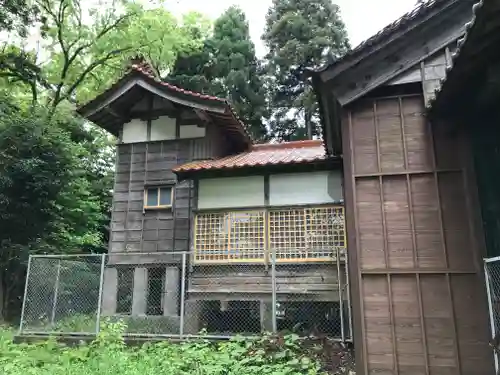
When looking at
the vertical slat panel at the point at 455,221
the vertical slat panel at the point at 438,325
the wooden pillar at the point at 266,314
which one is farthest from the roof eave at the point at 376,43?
the wooden pillar at the point at 266,314

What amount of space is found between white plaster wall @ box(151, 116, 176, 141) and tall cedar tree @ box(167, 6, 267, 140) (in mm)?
9441

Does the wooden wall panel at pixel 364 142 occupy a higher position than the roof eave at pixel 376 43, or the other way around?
the roof eave at pixel 376 43

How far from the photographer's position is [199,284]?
29.6ft

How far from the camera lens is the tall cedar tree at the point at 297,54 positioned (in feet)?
75.5

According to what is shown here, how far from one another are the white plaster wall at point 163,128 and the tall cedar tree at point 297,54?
12.4 m

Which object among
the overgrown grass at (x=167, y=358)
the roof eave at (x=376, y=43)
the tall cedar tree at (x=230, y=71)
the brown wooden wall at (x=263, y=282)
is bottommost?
the overgrown grass at (x=167, y=358)

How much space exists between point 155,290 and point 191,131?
422cm

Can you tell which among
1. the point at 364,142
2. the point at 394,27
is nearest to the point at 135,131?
the point at 364,142

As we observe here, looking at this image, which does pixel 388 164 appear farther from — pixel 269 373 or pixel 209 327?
pixel 209 327

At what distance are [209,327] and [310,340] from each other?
10.8ft

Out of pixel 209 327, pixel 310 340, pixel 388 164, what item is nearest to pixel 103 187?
pixel 209 327

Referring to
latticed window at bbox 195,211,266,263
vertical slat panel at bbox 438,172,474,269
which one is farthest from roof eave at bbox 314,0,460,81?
latticed window at bbox 195,211,266,263

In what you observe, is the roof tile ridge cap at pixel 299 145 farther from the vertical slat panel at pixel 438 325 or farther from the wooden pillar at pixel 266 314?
the vertical slat panel at pixel 438 325

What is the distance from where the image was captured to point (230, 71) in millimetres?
22000
